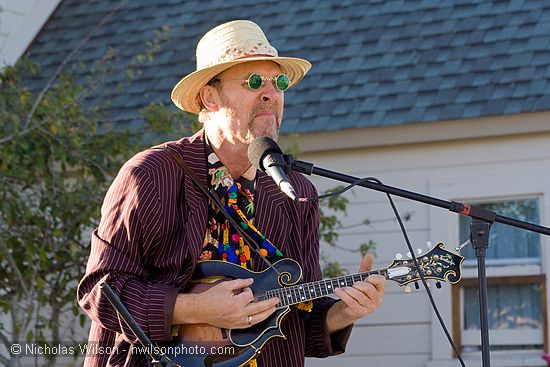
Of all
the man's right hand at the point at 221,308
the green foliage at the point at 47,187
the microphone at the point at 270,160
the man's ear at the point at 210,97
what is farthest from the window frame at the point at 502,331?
the microphone at the point at 270,160

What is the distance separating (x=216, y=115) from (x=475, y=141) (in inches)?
153

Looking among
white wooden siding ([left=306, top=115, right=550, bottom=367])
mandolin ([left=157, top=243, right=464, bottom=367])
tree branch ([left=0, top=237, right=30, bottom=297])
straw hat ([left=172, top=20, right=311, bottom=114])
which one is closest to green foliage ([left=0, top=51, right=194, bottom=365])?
tree branch ([left=0, top=237, right=30, bottom=297])

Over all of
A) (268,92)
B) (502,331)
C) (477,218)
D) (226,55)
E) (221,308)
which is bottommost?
(221,308)

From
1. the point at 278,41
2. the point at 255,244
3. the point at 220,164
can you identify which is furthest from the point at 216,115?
the point at 278,41

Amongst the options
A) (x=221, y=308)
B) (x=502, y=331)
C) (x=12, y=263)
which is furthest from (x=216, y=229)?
(x=502, y=331)

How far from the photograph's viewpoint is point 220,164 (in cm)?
482

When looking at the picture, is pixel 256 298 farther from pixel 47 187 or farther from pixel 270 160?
pixel 47 187

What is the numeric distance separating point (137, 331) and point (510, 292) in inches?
178

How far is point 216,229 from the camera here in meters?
4.67

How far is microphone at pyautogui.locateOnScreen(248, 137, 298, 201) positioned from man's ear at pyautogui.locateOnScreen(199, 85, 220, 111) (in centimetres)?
59

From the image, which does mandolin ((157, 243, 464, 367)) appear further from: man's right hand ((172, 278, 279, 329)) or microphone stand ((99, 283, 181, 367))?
microphone stand ((99, 283, 181, 367))

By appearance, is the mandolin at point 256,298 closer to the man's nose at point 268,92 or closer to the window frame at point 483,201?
the man's nose at point 268,92

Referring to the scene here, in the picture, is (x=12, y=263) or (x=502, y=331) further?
(x=502, y=331)

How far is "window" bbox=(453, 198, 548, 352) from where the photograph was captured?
8133 millimetres
